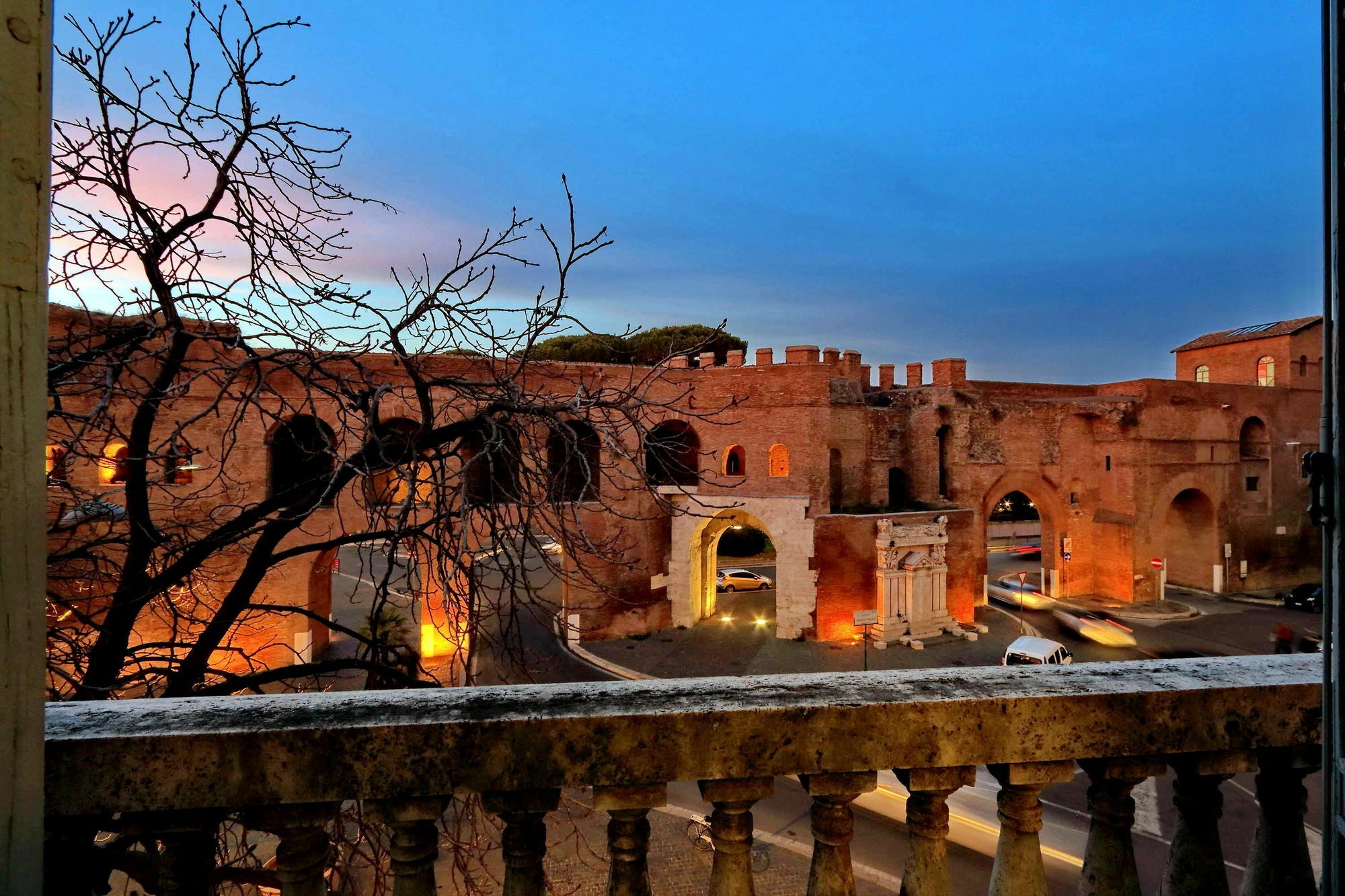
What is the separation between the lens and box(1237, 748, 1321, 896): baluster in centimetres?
175

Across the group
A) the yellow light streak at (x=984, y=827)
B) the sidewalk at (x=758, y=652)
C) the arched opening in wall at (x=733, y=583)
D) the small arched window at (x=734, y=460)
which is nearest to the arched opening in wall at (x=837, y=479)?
the arched opening in wall at (x=733, y=583)

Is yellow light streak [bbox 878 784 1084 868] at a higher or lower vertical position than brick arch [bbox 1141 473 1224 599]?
lower

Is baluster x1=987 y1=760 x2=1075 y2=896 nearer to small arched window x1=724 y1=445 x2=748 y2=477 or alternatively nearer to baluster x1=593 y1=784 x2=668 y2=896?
baluster x1=593 y1=784 x2=668 y2=896

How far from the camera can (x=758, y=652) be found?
17.1m

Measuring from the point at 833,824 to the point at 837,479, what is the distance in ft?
68.2

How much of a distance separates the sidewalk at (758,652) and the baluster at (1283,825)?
13.9m

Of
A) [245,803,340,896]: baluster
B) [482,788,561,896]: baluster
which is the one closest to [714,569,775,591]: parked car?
[482,788,561,896]: baluster

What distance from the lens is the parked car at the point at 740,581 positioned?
24672 mm

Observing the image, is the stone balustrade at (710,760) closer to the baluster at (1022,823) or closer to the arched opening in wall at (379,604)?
the baluster at (1022,823)

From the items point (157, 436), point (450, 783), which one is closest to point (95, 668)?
point (450, 783)

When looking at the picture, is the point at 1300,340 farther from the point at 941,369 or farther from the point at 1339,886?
the point at 1339,886

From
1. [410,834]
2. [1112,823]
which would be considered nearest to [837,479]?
[1112,823]

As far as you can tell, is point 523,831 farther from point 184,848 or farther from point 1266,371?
point 1266,371

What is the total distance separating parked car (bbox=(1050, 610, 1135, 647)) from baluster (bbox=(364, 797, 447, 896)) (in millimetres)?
21533
